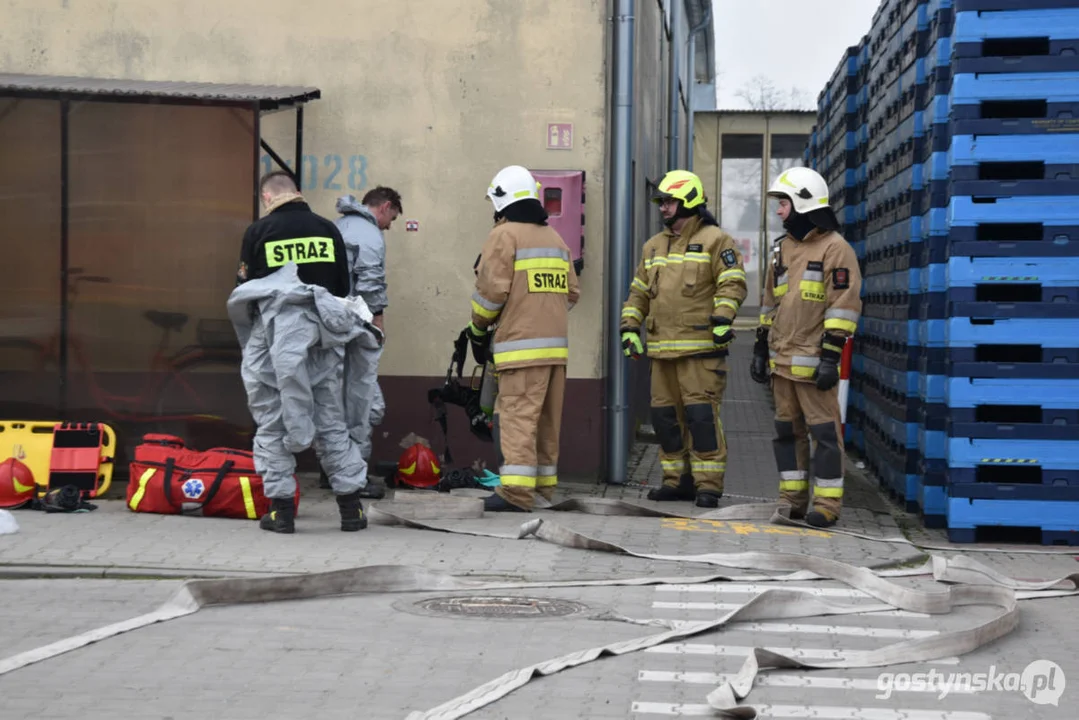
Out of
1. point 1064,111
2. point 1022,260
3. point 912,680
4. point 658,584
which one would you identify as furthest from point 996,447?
point 912,680

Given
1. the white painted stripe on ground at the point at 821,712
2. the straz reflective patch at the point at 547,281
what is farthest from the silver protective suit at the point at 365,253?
the white painted stripe on ground at the point at 821,712

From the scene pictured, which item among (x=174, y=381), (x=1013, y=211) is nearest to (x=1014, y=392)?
(x=1013, y=211)

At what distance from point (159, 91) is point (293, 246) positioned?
2.11 metres

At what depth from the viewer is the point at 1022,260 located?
8922 millimetres

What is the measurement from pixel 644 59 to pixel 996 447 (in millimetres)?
5659

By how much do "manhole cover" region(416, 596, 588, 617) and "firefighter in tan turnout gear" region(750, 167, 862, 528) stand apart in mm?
2950

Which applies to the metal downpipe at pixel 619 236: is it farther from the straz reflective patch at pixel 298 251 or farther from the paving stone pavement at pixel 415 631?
the straz reflective patch at pixel 298 251

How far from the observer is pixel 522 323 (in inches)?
379

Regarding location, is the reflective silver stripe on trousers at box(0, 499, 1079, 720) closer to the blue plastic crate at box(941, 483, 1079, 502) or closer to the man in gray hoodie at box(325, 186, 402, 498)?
the blue plastic crate at box(941, 483, 1079, 502)

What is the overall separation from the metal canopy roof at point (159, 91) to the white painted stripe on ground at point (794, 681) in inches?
232

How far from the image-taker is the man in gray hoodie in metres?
10.3

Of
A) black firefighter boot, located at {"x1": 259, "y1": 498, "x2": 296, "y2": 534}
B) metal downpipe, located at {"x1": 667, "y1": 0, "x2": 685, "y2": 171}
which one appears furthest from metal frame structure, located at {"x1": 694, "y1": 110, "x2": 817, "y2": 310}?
black firefighter boot, located at {"x1": 259, "y1": 498, "x2": 296, "y2": 534}

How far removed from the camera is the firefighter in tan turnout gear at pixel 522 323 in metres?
9.60

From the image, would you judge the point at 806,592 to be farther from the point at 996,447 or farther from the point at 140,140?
the point at 140,140
